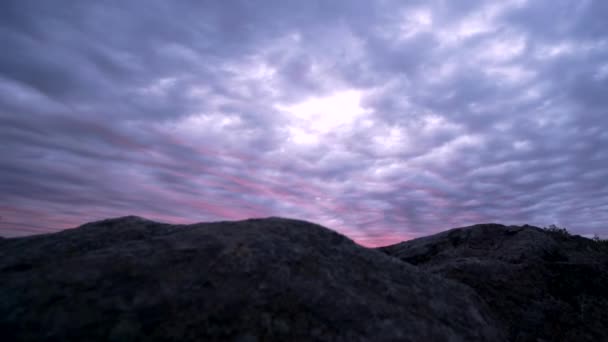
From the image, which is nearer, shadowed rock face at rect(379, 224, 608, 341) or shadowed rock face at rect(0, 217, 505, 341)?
shadowed rock face at rect(0, 217, 505, 341)

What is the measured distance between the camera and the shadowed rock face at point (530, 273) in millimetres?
4234

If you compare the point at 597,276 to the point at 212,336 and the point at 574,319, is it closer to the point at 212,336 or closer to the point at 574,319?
the point at 574,319

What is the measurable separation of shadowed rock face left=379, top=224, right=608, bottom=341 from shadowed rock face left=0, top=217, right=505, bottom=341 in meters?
0.58

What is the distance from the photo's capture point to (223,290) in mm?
2914

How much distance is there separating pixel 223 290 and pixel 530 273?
15.2 feet

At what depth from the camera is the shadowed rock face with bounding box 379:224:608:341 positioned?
13.9 ft

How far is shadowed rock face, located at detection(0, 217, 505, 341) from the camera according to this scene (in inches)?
100

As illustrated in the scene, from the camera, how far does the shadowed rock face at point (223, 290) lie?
2.54m

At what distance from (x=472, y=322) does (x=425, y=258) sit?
127 inches

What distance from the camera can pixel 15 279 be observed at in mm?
2893

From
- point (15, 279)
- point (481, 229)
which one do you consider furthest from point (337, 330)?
point (481, 229)

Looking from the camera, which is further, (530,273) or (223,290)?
(530,273)

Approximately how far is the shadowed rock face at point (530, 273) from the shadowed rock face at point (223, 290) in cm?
58

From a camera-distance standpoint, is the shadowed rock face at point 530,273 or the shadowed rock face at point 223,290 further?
the shadowed rock face at point 530,273
